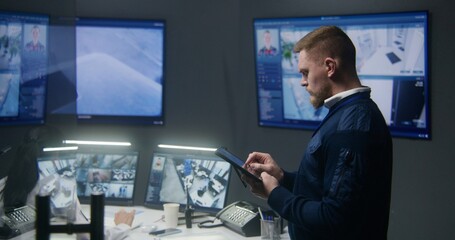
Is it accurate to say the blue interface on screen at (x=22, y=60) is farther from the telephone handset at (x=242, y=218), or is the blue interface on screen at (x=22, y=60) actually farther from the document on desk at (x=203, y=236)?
the telephone handset at (x=242, y=218)

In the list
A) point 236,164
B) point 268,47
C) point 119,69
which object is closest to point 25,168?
point 236,164

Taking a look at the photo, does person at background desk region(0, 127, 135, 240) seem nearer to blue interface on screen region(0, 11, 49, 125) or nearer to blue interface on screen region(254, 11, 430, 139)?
blue interface on screen region(0, 11, 49, 125)

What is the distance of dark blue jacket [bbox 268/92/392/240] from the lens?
5.74 feet

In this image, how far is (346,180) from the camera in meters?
1.74

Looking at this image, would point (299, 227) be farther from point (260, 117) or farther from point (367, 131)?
point (260, 117)

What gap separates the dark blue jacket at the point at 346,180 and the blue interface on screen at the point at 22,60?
1108mm

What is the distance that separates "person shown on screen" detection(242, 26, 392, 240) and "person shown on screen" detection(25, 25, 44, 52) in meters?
1.05

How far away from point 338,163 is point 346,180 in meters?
0.06

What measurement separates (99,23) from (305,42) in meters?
1.65

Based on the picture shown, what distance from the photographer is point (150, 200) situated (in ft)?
10.8

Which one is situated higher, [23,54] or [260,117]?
[23,54]

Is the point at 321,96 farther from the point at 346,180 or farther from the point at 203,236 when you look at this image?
the point at 203,236

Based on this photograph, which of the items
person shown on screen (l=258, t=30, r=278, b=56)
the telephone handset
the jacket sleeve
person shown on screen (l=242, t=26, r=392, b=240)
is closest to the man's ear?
person shown on screen (l=242, t=26, r=392, b=240)


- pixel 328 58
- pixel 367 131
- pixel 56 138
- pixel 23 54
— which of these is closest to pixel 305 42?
pixel 328 58
